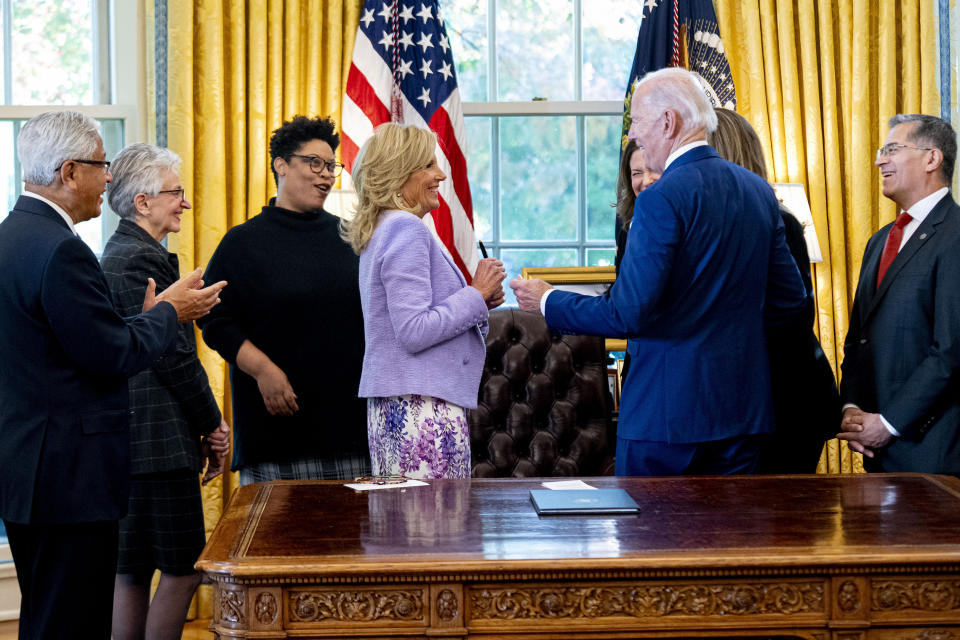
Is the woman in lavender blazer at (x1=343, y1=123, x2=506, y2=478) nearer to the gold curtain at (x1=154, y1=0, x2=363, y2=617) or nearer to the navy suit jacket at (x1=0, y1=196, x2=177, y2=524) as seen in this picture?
the navy suit jacket at (x1=0, y1=196, x2=177, y2=524)

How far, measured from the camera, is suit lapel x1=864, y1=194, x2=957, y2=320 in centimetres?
275

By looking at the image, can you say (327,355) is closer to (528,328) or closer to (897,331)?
(528,328)

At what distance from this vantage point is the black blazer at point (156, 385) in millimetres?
2539

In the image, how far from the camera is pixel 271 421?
287 centimetres

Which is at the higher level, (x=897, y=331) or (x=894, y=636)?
(x=897, y=331)

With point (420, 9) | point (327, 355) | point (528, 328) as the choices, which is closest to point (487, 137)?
point (420, 9)

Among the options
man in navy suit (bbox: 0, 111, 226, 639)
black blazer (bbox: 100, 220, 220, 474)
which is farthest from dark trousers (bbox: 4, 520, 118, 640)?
black blazer (bbox: 100, 220, 220, 474)

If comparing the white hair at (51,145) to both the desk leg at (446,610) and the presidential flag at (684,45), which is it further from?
the presidential flag at (684,45)

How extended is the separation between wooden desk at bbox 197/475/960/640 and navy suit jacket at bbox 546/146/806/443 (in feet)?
1.59

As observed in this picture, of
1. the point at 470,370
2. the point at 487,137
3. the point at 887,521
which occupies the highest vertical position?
the point at 487,137

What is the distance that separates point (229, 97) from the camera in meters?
4.07

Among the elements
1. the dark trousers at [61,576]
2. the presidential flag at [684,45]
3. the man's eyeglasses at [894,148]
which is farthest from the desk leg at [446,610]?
the presidential flag at [684,45]

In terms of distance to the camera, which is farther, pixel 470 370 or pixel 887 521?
pixel 470 370

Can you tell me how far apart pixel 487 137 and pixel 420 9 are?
0.66m
